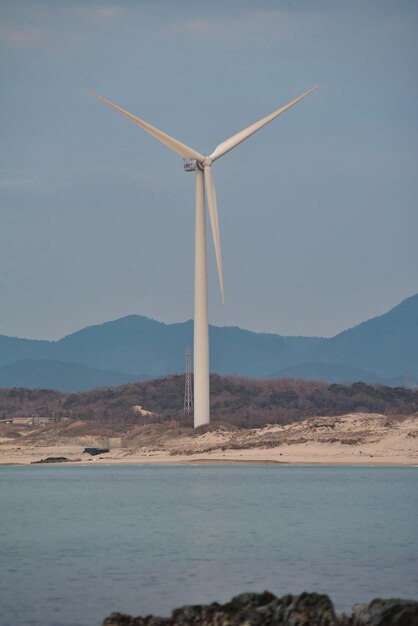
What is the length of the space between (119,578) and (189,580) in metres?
1.51

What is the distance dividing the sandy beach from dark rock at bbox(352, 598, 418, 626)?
50311mm

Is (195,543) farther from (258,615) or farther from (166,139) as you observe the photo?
(166,139)

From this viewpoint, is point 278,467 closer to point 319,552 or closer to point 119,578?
point 319,552

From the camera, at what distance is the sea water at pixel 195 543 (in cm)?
2225

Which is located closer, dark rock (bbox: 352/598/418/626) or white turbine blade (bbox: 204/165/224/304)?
dark rock (bbox: 352/598/418/626)

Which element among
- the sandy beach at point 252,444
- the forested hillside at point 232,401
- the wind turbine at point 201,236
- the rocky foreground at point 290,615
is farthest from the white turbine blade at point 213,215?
the rocky foreground at point 290,615

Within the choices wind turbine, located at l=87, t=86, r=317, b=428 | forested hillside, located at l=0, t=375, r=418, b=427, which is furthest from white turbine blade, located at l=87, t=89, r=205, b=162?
forested hillside, located at l=0, t=375, r=418, b=427

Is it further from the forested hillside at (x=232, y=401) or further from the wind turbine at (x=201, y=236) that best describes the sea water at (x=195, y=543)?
the forested hillside at (x=232, y=401)

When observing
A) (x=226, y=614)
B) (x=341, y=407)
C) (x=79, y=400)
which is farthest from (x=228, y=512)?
(x=79, y=400)

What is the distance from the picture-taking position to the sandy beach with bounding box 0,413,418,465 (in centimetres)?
7225

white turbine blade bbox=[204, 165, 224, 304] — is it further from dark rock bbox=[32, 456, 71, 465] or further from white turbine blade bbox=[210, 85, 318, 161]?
dark rock bbox=[32, 456, 71, 465]

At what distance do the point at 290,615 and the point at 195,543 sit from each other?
13574mm

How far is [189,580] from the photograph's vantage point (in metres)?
24.0

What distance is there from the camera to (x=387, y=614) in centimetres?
1720
